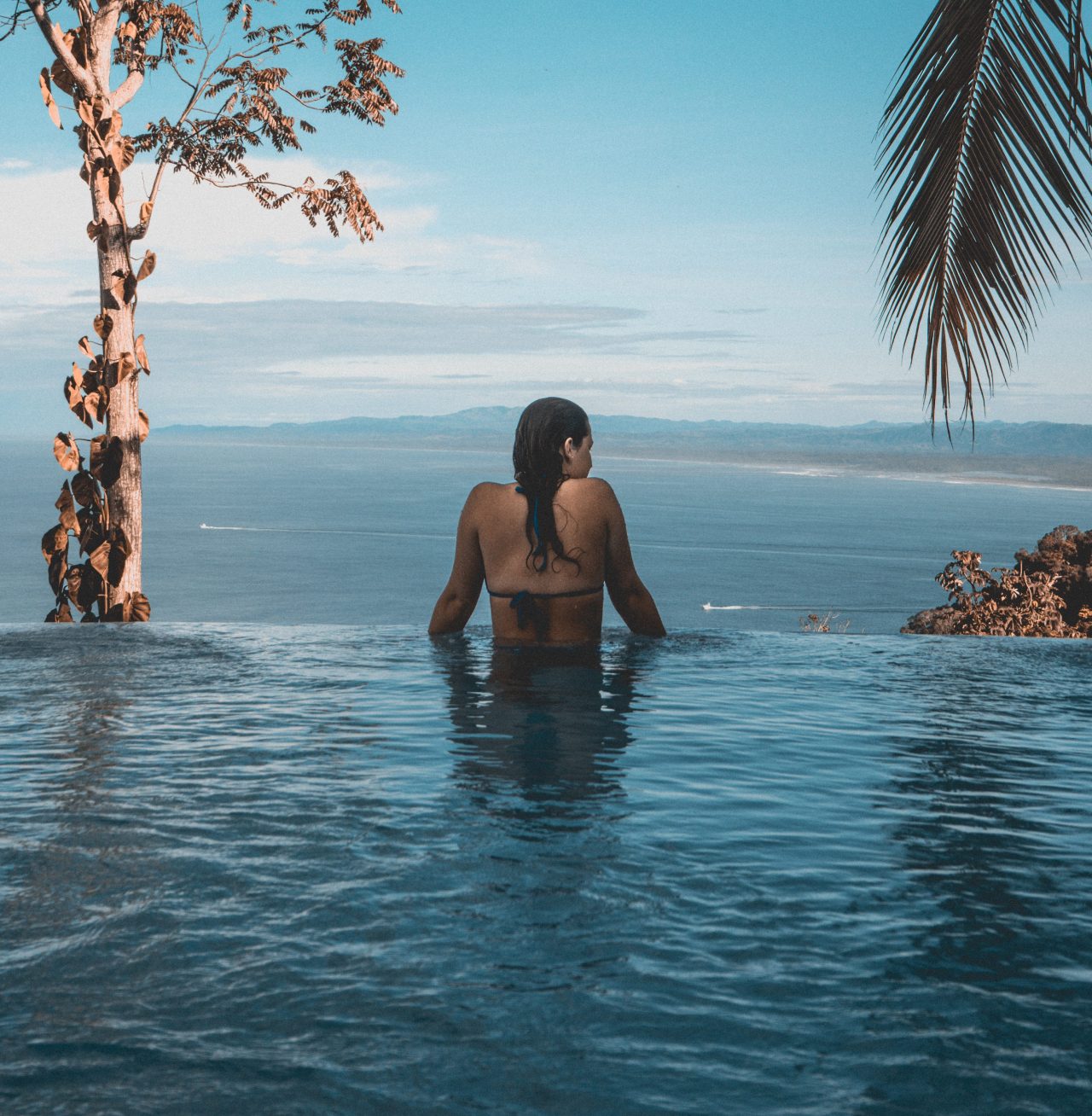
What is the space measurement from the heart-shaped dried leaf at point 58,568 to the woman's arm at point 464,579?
5683mm

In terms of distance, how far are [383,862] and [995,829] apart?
→ 1.73 m

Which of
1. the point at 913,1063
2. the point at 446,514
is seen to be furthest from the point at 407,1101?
the point at 446,514

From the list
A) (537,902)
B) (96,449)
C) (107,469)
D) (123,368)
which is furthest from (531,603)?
(123,368)

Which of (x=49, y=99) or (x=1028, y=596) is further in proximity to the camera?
(x=1028, y=596)

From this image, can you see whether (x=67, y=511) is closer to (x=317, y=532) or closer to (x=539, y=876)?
(x=539, y=876)

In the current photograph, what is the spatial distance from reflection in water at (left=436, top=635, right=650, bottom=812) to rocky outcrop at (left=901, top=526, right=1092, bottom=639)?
947cm

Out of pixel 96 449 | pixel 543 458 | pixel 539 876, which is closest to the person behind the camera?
pixel 539 876

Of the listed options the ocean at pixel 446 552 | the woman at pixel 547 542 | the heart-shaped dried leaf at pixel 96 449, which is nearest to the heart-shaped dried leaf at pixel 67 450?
the heart-shaped dried leaf at pixel 96 449

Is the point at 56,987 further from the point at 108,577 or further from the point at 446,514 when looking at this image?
the point at 446,514

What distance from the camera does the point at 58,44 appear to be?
12.7m

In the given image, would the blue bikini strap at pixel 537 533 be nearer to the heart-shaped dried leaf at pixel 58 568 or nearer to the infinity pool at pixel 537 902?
the infinity pool at pixel 537 902

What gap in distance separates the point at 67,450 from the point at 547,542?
6.80 metres

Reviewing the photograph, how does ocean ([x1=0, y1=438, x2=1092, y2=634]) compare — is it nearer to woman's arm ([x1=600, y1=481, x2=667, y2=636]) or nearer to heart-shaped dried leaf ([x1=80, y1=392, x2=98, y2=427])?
heart-shaped dried leaf ([x1=80, y1=392, x2=98, y2=427])

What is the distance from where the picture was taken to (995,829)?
12.0 ft
